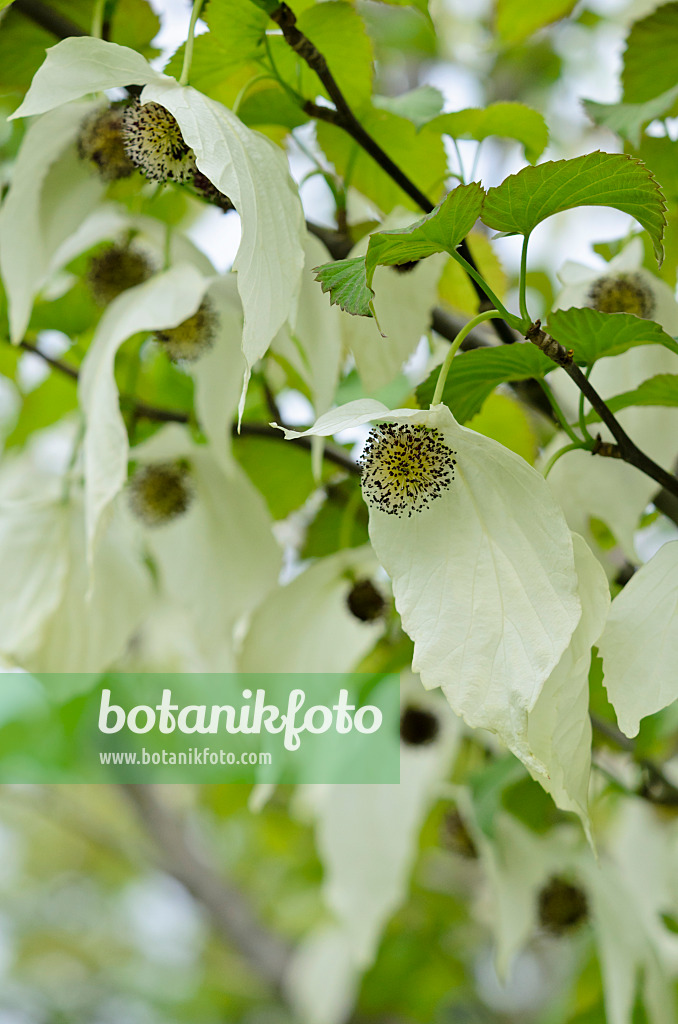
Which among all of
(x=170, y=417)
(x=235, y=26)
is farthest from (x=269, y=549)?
(x=235, y=26)

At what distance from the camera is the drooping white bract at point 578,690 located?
0.20m

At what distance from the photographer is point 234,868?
1.38m

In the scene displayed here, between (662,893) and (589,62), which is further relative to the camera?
(589,62)

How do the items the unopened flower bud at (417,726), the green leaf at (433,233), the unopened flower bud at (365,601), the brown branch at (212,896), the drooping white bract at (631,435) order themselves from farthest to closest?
the brown branch at (212,896) → the unopened flower bud at (417,726) → the unopened flower bud at (365,601) → the drooping white bract at (631,435) → the green leaf at (433,233)

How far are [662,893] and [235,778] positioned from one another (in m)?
0.28

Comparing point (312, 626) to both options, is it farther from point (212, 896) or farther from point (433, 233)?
point (212, 896)

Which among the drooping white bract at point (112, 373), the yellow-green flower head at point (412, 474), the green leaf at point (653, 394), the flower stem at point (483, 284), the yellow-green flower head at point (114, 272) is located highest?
the flower stem at point (483, 284)

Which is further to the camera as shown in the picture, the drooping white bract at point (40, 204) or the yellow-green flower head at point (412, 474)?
the drooping white bract at point (40, 204)

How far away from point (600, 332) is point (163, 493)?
0.83 ft

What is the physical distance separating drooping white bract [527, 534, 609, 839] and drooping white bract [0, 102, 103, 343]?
223mm

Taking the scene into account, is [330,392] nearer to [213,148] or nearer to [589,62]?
[213,148]

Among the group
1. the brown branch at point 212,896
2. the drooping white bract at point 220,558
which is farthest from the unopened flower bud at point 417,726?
the brown branch at point 212,896

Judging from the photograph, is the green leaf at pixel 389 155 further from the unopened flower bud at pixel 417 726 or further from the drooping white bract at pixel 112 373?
the unopened flower bud at pixel 417 726

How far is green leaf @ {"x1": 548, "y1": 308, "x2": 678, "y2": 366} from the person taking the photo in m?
0.21
